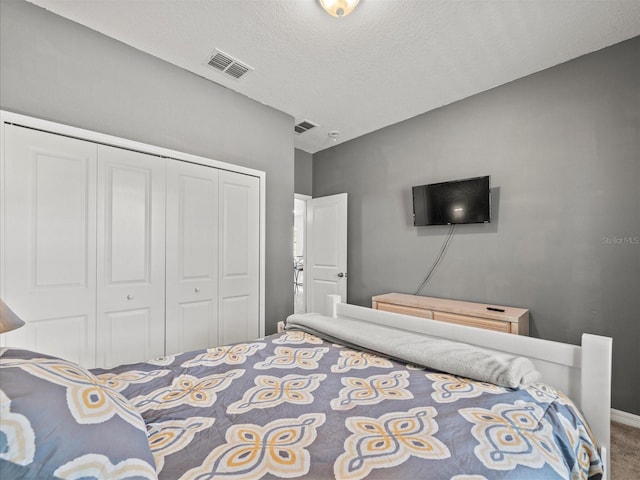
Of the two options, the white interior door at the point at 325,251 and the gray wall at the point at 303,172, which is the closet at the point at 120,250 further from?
the gray wall at the point at 303,172

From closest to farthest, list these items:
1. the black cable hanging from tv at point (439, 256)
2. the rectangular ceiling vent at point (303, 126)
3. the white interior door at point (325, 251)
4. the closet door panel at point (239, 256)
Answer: the closet door panel at point (239, 256) < the black cable hanging from tv at point (439, 256) < the rectangular ceiling vent at point (303, 126) < the white interior door at point (325, 251)

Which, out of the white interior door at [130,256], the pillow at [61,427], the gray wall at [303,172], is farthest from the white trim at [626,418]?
the gray wall at [303,172]

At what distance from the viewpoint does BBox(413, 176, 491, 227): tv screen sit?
2.92 m

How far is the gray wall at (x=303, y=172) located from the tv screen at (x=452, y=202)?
1.75 metres

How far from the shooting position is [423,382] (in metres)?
1.29

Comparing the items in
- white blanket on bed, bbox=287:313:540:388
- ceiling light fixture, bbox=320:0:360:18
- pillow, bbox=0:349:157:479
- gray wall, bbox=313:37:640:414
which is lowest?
white blanket on bed, bbox=287:313:540:388

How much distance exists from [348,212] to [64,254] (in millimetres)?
3081

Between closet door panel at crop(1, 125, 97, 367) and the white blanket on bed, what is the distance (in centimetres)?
154

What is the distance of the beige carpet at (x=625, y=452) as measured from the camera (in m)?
1.71

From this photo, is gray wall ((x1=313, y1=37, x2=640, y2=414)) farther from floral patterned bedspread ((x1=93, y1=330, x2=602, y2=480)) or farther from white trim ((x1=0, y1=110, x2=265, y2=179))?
white trim ((x1=0, y1=110, x2=265, y2=179))

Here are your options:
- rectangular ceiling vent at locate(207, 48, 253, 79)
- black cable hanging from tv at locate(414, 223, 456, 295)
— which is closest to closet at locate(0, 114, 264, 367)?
rectangular ceiling vent at locate(207, 48, 253, 79)

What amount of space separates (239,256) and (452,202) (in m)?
2.20

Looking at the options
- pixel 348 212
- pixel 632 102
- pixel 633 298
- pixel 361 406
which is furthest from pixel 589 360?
pixel 348 212

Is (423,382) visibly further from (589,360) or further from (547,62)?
(547,62)
